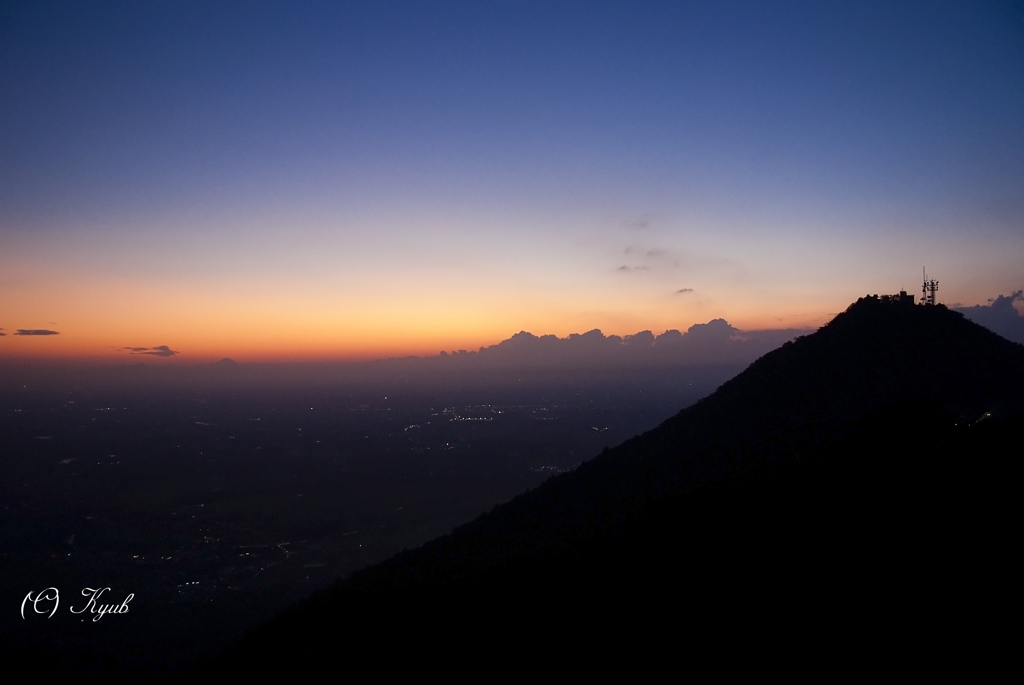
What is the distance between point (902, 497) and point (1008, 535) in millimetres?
2250

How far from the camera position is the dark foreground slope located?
900 centimetres

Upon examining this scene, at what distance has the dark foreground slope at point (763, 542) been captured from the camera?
9.00 m

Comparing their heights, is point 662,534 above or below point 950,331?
below

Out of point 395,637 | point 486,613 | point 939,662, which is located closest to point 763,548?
point 939,662

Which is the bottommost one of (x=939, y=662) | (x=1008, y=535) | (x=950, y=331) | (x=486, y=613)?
(x=486, y=613)

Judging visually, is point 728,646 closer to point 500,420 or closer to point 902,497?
point 902,497

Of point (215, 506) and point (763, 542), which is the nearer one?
point (763, 542)

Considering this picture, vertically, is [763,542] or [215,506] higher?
[763,542]

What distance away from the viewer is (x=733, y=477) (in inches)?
674

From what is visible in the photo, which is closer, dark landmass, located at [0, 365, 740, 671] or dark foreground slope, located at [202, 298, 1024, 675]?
dark foreground slope, located at [202, 298, 1024, 675]

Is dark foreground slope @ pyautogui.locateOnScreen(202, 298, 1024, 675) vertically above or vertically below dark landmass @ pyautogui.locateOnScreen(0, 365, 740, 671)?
above

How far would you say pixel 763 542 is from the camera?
11.7m

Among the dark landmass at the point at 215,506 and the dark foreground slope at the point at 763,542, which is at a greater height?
the dark foreground slope at the point at 763,542

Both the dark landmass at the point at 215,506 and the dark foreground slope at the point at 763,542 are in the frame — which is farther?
the dark landmass at the point at 215,506
